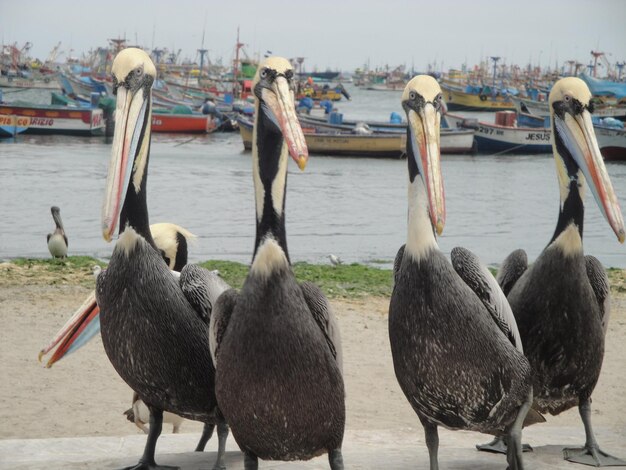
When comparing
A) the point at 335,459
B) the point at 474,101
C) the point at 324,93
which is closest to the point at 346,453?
the point at 335,459

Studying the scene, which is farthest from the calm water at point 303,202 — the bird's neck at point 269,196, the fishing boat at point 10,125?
the bird's neck at point 269,196

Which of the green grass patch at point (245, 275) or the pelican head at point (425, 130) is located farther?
the green grass patch at point (245, 275)

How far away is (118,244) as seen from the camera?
3.57 metres

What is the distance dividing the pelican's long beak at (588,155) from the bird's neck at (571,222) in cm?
12

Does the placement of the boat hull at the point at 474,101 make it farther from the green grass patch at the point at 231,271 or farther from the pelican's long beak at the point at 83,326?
the pelican's long beak at the point at 83,326

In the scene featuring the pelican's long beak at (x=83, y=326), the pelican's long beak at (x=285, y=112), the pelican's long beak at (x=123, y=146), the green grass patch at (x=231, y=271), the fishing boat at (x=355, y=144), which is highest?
the pelican's long beak at (x=285, y=112)

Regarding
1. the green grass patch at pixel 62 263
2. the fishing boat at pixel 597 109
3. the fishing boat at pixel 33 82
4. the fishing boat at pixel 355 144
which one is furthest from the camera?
the fishing boat at pixel 33 82

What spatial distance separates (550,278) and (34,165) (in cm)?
2414

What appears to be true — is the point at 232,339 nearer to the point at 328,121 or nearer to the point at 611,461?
the point at 611,461

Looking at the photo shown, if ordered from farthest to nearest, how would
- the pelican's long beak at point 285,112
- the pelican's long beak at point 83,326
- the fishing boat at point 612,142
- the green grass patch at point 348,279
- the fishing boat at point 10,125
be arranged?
1. the fishing boat at point 10,125
2. the fishing boat at point 612,142
3. the green grass patch at point 348,279
4. the pelican's long beak at point 83,326
5. the pelican's long beak at point 285,112

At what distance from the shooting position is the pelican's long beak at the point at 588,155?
11.6 feet

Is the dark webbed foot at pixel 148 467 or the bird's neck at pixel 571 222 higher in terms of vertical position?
the bird's neck at pixel 571 222

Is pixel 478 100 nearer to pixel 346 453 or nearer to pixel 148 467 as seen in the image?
pixel 346 453

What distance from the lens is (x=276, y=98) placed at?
311 centimetres
